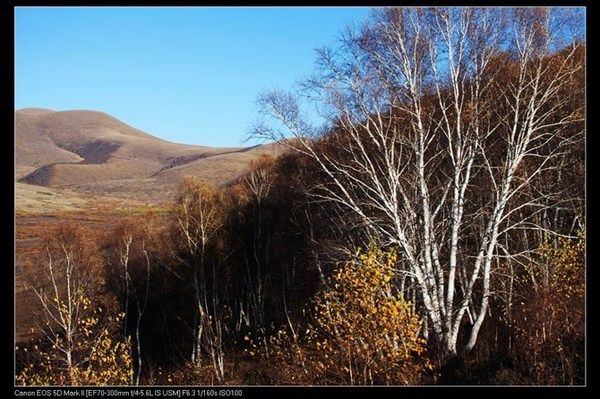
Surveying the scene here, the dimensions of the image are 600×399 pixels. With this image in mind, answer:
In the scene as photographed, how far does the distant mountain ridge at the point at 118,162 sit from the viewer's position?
227ft

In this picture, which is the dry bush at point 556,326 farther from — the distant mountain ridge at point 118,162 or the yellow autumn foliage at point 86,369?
the distant mountain ridge at point 118,162

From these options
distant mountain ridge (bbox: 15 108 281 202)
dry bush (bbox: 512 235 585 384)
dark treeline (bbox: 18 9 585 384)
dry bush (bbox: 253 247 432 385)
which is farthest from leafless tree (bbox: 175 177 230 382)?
dry bush (bbox: 512 235 585 384)

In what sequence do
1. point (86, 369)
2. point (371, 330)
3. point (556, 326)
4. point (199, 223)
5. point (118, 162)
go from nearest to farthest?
1. point (371, 330)
2. point (556, 326)
3. point (86, 369)
4. point (199, 223)
5. point (118, 162)

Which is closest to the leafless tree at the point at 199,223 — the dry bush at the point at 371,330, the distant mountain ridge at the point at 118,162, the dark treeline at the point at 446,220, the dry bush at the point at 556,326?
the distant mountain ridge at the point at 118,162

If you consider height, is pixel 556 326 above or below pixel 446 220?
below

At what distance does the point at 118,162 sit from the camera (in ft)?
448

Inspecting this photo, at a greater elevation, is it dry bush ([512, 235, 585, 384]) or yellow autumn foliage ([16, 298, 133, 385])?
dry bush ([512, 235, 585, 384])

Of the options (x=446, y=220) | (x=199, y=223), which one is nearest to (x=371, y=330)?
(x=446, y=220)

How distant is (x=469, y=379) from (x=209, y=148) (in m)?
141

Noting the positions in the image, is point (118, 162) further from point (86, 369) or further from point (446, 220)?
point (446, 220)

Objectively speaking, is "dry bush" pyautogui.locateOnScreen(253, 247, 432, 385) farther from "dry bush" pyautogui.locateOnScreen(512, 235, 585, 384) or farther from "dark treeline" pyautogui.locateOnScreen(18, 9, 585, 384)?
"dry bush" pyautogui.locateOnScreen(512, 235, 585, 384)

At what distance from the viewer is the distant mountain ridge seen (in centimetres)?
6931
